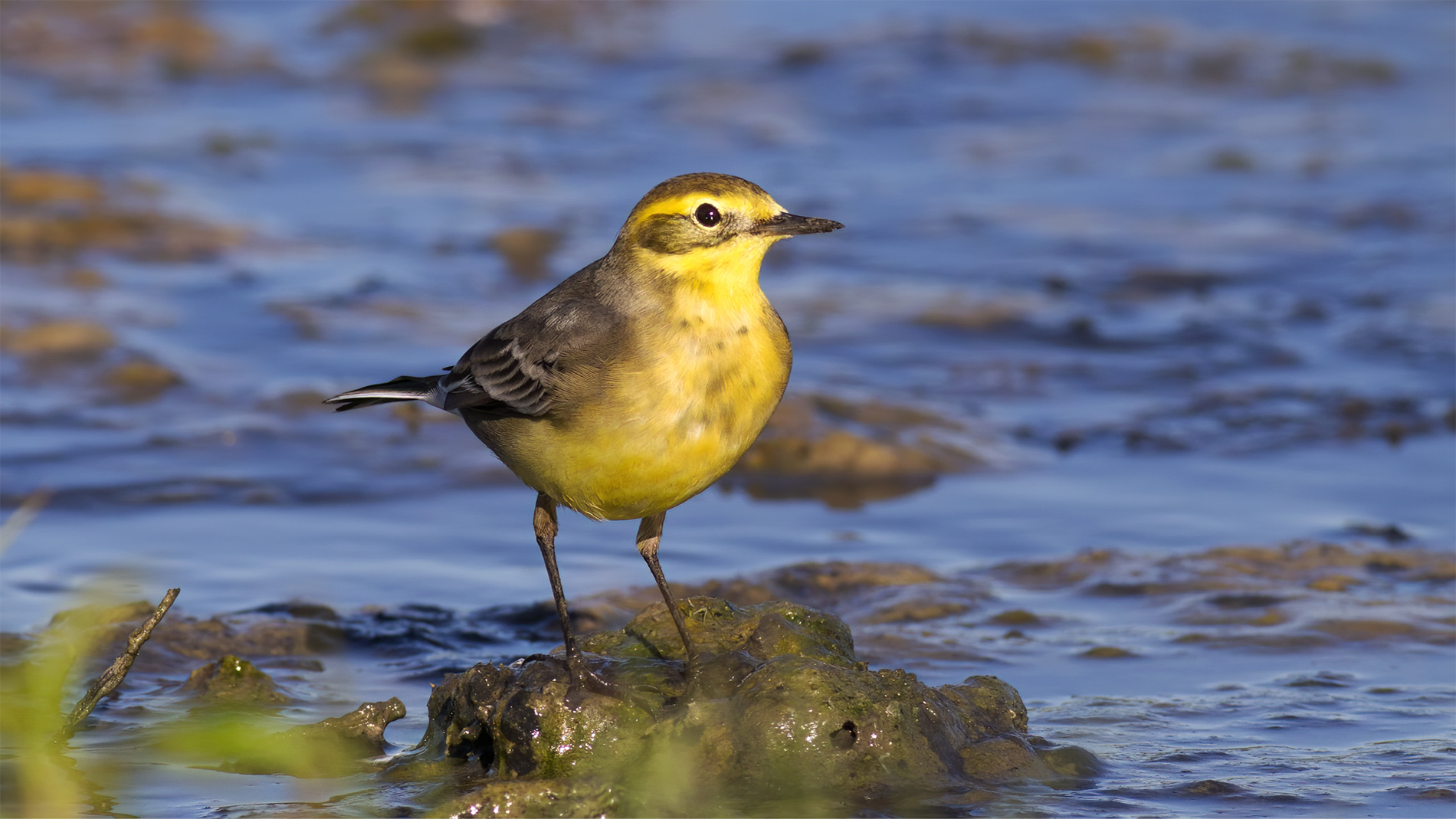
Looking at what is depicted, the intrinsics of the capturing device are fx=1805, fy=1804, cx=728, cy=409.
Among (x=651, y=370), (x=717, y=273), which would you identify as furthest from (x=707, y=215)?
(x=651, y=370)

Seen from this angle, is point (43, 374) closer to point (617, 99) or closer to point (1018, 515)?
point (1018, 515)

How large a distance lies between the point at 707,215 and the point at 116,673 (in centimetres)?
232

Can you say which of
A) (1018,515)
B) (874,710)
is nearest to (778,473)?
(1018,515)

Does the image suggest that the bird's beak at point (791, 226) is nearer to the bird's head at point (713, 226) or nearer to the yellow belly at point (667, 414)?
the bird's head at point (713, 226)

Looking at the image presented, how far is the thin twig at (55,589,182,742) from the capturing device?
199 inches

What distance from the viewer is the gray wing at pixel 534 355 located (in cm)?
587

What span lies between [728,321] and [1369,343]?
7468mm

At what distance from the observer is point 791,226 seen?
5895 mm

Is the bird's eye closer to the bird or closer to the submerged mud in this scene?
the bird

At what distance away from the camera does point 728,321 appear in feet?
19.0

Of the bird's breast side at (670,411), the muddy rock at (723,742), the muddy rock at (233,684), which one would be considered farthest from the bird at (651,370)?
the muddy rock at (233,684)

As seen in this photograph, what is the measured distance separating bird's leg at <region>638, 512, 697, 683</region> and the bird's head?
0.90m

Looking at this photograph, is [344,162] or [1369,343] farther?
[344,162]

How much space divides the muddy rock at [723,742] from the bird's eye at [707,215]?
4.64ft
